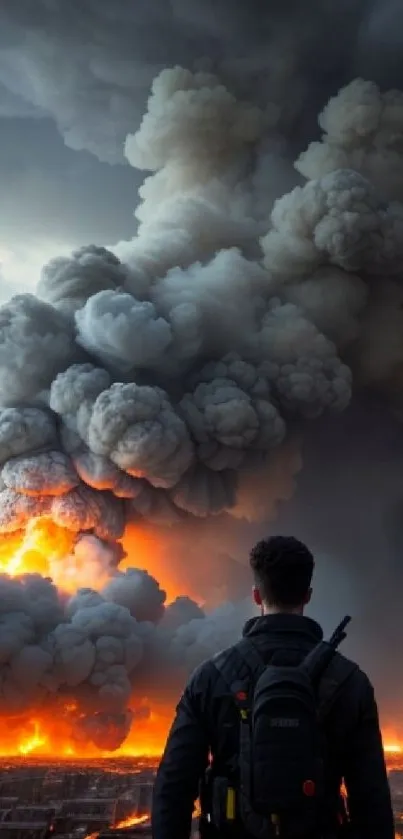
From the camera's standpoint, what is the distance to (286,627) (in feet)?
→ 11.4

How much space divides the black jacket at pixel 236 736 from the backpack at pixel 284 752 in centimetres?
10

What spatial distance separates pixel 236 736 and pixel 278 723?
0.33 metres

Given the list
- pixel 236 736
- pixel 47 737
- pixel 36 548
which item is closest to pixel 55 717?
pixel 47 737

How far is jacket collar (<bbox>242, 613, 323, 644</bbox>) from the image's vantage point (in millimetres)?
3480

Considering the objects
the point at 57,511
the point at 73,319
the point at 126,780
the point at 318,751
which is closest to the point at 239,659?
the point at 318,751

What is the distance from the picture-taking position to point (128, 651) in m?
25.8

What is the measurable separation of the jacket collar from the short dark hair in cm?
10

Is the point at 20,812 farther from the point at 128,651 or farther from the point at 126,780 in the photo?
the point at 128,651

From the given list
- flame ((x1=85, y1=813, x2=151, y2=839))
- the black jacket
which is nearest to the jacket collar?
the black jacket

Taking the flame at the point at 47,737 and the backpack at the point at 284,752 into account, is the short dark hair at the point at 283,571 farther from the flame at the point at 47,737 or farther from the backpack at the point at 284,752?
the flame at the point at 47,737

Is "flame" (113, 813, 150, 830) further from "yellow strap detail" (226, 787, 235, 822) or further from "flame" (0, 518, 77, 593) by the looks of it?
"yellow strap detail" (226, 787, 235, 822)

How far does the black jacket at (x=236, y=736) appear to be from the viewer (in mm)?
3318

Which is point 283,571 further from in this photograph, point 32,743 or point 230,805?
point 32,743

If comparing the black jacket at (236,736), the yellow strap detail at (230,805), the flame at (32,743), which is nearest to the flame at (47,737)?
the flame at (32,743)
